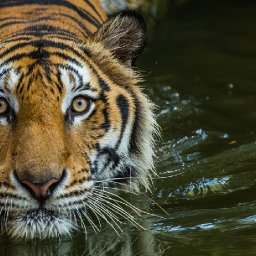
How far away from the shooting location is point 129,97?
357 cm

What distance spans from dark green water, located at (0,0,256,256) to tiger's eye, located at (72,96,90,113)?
53 centimetres

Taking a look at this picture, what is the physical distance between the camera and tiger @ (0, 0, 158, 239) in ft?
9.77

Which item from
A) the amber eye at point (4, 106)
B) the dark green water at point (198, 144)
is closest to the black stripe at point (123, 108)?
the dark green water at point (198, 144)

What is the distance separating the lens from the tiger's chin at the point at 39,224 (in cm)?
Answer: 303

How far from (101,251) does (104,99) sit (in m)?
0.64

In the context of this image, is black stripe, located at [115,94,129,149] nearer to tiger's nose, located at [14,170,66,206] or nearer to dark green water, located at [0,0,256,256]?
dark green water, located at [0,0,256,256]

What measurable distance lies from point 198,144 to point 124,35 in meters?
1.07

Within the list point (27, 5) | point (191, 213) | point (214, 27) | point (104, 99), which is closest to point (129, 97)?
point (104, 99)

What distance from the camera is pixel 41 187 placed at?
2.88m

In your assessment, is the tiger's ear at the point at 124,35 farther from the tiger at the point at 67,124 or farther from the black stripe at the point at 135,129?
the black stripe at the point at 135,129

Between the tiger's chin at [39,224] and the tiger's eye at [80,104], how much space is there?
43 cm

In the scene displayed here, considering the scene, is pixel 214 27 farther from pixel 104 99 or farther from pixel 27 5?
pixel 104 99

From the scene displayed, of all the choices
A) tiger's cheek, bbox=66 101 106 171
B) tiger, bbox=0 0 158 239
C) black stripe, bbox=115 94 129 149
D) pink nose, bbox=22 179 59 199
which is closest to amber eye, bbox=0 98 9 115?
tiger, bbox=0 0 158 239

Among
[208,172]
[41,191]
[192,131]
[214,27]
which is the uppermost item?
[214,27]
